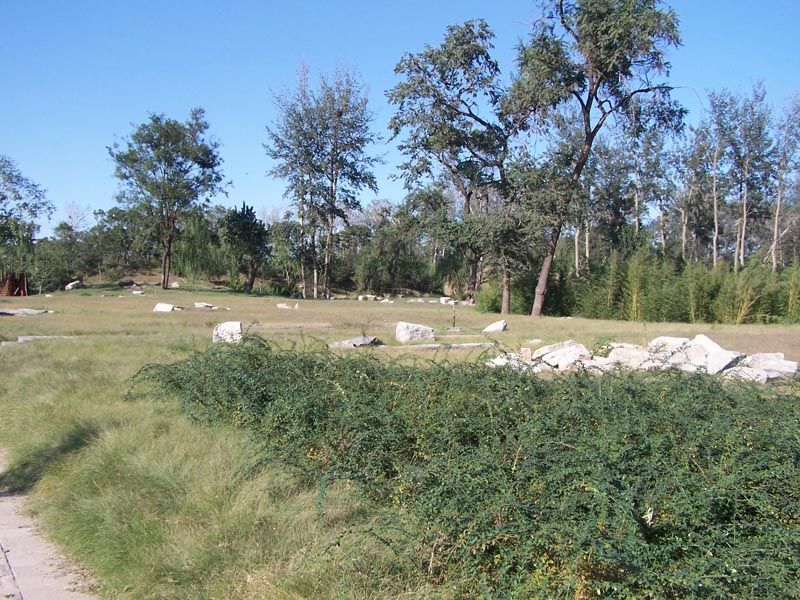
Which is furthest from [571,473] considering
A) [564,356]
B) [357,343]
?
[357,343]

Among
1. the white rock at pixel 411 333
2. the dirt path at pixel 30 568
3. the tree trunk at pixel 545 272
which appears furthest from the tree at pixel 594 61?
the dirt path at pixel 30 568

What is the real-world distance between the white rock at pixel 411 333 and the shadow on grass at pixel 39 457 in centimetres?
1017

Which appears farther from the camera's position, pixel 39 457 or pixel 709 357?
pixel 709 357

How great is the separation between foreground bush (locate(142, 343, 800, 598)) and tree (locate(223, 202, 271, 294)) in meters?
46.6

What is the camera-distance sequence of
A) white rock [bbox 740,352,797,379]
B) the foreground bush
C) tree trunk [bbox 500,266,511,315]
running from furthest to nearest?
tree trunk [bbox 500,266,511,315], white rock [bbox 740,352,797,379], the foreground bush

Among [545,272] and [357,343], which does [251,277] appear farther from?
[357,343]

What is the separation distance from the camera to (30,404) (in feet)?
29.9

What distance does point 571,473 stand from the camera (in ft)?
13.0

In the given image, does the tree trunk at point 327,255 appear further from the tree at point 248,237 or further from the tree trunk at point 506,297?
the tree trunk at point 506,297

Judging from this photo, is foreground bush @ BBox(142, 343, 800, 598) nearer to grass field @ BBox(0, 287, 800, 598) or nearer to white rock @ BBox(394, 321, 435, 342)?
grass field @ BBox(0, 287, 800, 598)

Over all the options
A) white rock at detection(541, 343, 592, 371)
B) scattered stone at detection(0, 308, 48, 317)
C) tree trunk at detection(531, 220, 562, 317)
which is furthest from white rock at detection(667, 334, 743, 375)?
scattered stone at detection(0, 308, 48, 317)

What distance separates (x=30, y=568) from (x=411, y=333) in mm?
12858

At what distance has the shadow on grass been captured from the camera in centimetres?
676

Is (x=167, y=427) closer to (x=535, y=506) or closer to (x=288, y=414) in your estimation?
(x=288, y=414)
